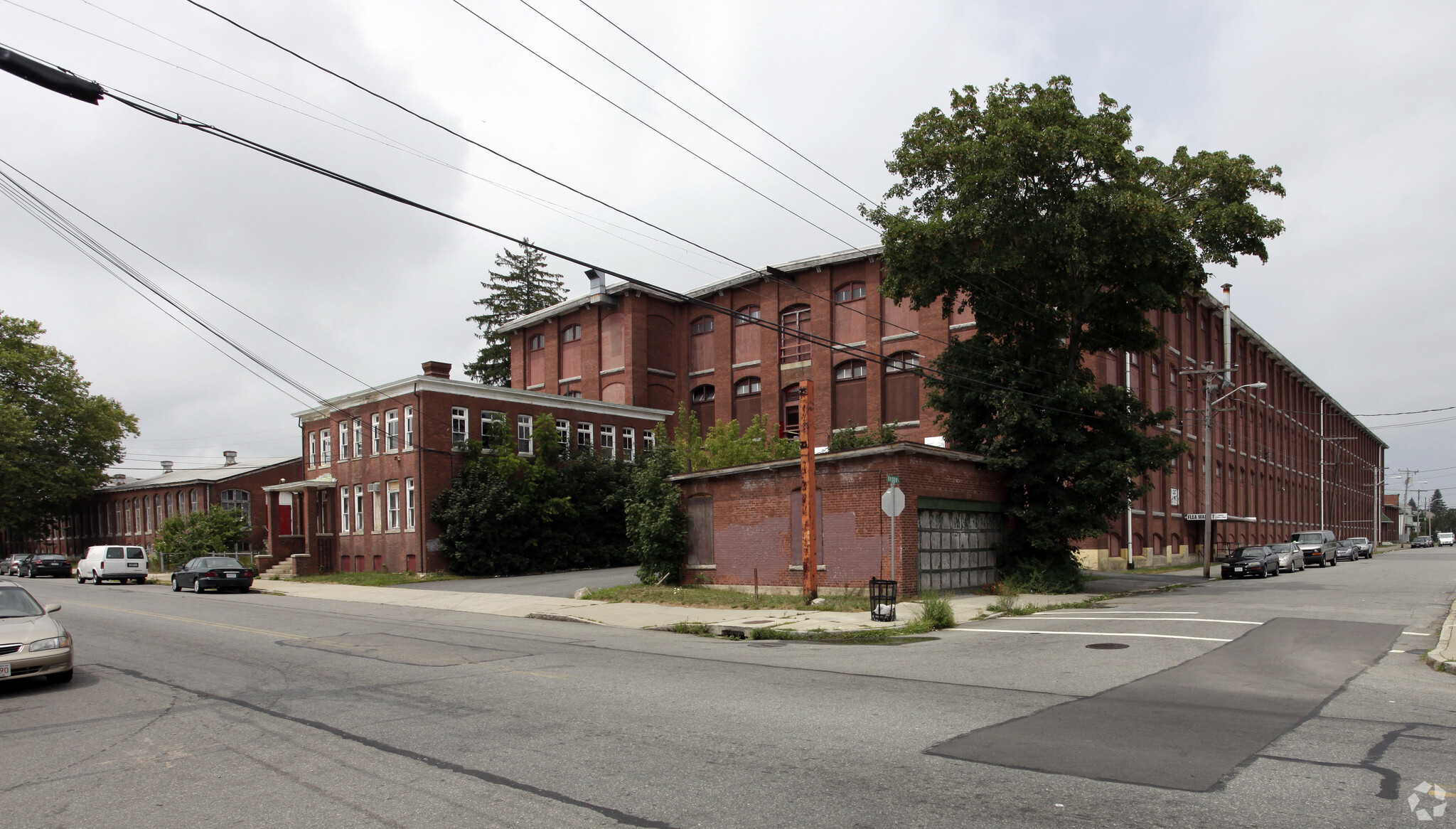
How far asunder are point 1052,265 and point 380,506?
32.3m

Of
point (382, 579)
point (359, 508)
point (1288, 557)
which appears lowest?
point (382, 579)

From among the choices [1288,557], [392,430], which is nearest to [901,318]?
[1288,557]

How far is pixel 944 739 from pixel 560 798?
11.2ft

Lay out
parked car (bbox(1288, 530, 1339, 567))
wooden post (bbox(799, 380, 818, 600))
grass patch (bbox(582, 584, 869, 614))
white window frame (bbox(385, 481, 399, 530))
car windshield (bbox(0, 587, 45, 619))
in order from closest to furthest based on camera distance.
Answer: car windshield (bbox(0, 587, 45, 619))
grass patch (bbox(582, 584, 869, 614))
wooden post (bbox(799, 380, 818, 600))
white window frame (bbox(385, 481, 399, 530))
parked car (bbox(1288, 530, 1339, 567))

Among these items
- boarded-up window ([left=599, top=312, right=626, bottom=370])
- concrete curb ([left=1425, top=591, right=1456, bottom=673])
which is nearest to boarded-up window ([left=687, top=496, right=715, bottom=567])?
concrete curb ([left=1425, top=591, right=1456, bottom=673])

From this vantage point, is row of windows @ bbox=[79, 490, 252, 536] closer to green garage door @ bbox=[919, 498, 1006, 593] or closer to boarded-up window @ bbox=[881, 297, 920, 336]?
boarded-up window @ bbox=[881, 297, 920, 336]

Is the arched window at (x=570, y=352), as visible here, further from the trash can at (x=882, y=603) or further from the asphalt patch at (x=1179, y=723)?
the asphalt patch at (x=1179, y=723)

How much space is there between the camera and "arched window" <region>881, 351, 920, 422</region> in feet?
148

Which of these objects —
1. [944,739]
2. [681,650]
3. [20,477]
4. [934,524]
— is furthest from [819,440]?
[20,477]

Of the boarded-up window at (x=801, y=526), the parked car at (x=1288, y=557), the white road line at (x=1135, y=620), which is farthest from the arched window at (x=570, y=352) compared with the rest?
the white road line at (x=1135, y=620)

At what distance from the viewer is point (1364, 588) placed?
27.2 m

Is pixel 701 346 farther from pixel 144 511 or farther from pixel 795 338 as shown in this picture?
pixel 144 511

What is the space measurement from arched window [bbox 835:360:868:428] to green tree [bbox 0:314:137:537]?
5119 cm

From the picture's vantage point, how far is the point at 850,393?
48.4 m
